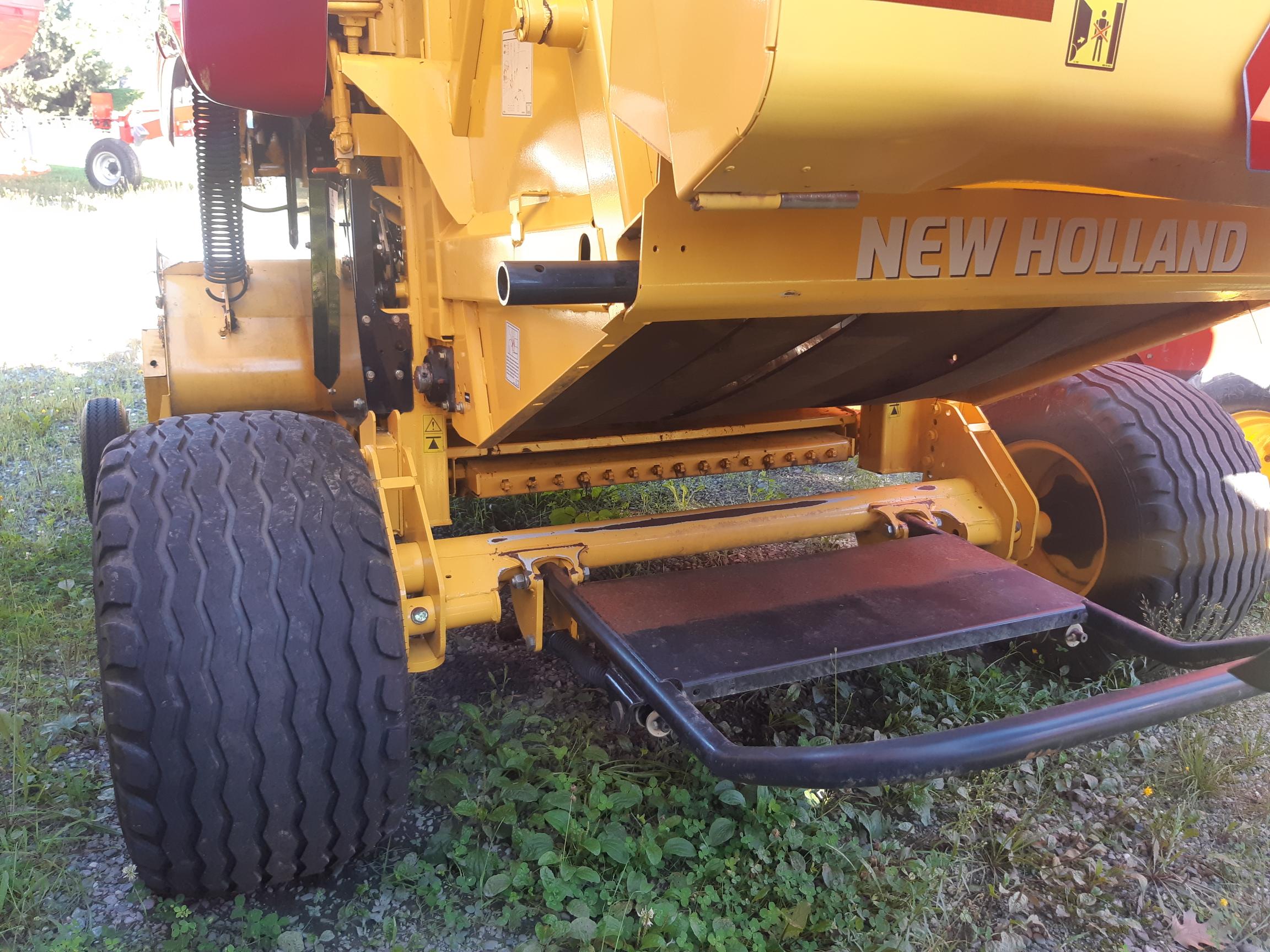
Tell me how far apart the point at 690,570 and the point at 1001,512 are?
3.64ft

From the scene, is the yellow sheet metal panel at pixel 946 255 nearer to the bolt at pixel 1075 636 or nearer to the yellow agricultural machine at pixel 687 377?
the yellow agricultural machine at pixel 687 377

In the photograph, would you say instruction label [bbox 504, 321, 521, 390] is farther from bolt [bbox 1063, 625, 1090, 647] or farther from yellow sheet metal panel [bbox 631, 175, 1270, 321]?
bolt [bbox 1063, 625, 1090, 647]

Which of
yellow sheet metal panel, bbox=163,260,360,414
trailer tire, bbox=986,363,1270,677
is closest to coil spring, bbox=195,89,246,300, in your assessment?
yellow sheet metal panel, bbox=163,260,360,414

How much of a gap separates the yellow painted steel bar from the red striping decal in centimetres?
159

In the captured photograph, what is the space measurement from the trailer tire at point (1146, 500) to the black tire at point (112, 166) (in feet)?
57.5

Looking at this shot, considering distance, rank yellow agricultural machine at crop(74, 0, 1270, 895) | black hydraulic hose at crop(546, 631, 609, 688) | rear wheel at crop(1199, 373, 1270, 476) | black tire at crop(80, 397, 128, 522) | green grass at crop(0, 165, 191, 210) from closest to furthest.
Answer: yellow agricultural machine at crop(74, 0, 1270, 895) → black hydraulic hose at crop(546, 631, 609, 688) → black tire at crop(80, 397, 128, 522) → rear wheel at crop(1199, 373, 1270, 476) → green grass at crop(0, 165, 191, 210)

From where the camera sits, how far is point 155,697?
5.81ft

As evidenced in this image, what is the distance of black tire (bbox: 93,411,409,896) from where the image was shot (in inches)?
70.4

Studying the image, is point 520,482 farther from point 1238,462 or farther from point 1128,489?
point 1238,462

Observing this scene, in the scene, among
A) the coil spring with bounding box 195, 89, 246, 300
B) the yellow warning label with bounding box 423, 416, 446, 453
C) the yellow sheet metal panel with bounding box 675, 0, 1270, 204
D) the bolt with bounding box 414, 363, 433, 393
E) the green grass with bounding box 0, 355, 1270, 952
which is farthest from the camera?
the coil spring with bounding box 195, 89, 246, 300

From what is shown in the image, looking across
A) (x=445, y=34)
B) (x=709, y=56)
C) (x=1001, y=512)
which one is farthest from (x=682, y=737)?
(x=445, y=34)

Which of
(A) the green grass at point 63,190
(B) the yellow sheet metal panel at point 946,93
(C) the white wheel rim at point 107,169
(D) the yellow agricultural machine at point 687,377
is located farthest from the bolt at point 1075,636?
(C) the white wheel rim at point 107,169

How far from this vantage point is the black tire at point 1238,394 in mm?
4410

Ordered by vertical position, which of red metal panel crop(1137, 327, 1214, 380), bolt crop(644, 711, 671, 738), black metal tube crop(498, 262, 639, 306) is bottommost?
bolt crop(644, 711, 671, 738)
